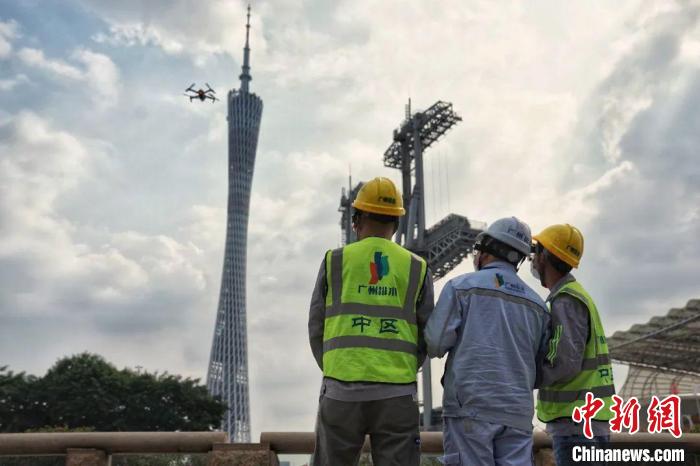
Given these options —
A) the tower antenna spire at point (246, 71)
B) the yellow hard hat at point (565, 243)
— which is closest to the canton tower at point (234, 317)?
the tower antenna spire at point (246, 71)

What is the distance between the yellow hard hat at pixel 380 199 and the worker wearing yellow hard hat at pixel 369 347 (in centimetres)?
19

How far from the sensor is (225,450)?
16.9 ft

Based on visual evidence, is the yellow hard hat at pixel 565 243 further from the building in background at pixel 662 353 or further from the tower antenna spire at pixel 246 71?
the tower antenna spire at pixel 246 71

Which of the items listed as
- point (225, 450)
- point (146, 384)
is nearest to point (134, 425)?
point (146, 384)

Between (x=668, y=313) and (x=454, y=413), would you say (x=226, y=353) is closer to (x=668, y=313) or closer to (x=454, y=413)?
(x=668, y=313)

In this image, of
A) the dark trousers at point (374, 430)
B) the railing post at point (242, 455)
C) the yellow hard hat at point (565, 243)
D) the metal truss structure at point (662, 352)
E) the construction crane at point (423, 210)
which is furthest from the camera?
the construction crane at point (423, 210)

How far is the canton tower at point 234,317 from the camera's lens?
7150 cm

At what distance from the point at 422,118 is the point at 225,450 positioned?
52.0m

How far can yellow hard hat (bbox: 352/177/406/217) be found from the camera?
403 cm

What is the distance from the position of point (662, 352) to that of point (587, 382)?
38670 millimetres

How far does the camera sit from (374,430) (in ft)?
11.9

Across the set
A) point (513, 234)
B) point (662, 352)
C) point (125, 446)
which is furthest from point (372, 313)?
point (662, 352)

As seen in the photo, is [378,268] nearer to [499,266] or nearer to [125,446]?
[499,266]

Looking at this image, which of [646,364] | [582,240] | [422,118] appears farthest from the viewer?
[422,118]
